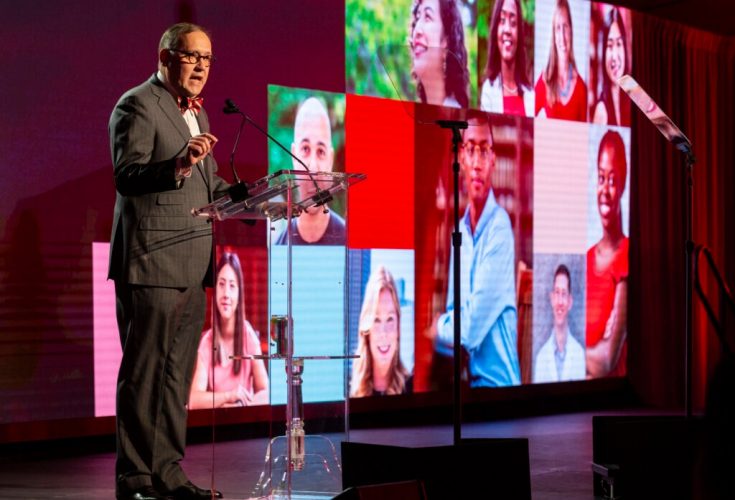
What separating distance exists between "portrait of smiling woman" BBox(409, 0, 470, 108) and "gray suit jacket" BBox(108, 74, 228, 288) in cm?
141

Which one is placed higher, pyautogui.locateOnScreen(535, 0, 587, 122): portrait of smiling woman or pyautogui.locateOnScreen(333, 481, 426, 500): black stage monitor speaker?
pyautogui.locateOnScreen(535, 0, 587, 122): portrait of smiling woman

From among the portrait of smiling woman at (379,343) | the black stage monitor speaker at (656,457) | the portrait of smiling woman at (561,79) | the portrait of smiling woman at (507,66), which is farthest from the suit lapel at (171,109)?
the portrait of smiling woman at (561,79)

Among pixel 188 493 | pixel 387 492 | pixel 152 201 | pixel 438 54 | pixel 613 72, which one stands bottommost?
pixel 188 493

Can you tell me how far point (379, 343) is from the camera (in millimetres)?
6312

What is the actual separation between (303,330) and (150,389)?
587mm

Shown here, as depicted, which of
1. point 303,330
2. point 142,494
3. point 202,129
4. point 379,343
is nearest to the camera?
point 303,330

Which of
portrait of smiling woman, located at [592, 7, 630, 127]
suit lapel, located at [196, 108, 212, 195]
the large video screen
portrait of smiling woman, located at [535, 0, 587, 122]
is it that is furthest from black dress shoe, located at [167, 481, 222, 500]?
portrait of smiling woman, located at [592, 7, 630, 127]

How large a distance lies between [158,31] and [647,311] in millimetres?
4364

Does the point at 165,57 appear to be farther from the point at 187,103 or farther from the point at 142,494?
the point at 142,494

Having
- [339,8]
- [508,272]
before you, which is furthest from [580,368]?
[339,8]

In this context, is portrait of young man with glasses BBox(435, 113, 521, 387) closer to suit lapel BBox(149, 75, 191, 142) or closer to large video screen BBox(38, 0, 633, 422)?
large video screen BBox(38, 0, 633, 422)

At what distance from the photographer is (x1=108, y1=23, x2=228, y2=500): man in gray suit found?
3.41 meters

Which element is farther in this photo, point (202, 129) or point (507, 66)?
point (507, 66)

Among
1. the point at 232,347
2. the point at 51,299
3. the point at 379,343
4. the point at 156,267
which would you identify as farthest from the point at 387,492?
the point at 379,343
